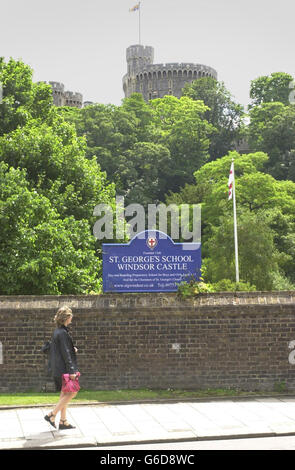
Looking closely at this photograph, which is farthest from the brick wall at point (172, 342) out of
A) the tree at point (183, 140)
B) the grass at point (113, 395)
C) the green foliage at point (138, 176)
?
the tree at point (183, 140)

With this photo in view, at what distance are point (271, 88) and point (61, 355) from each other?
81.0m

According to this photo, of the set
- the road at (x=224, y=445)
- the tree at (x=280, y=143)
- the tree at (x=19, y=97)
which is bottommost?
the road at (x=224, y=445)

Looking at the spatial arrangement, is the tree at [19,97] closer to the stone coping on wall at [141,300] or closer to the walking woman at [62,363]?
the stone coping on wall at [141,300]

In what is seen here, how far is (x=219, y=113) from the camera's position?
8612 cm

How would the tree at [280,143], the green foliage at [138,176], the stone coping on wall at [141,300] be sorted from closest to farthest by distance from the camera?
the stone coping on wall at [141,300]
the green foliage at [138,176]
the tree at [280,143]

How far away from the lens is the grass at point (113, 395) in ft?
37.3

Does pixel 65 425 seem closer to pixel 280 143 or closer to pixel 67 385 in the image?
pixel 67 385

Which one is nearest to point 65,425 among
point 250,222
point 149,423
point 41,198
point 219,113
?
point 149,423

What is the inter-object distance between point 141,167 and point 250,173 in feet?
48.1

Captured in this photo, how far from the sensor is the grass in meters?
11.4

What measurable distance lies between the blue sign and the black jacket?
3.64m

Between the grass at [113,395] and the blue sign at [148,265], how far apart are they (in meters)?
2.08

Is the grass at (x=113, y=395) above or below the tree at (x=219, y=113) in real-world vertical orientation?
below

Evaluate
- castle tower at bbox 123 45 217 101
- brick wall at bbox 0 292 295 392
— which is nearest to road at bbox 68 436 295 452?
brick wall at bbox 0 292 295 392
